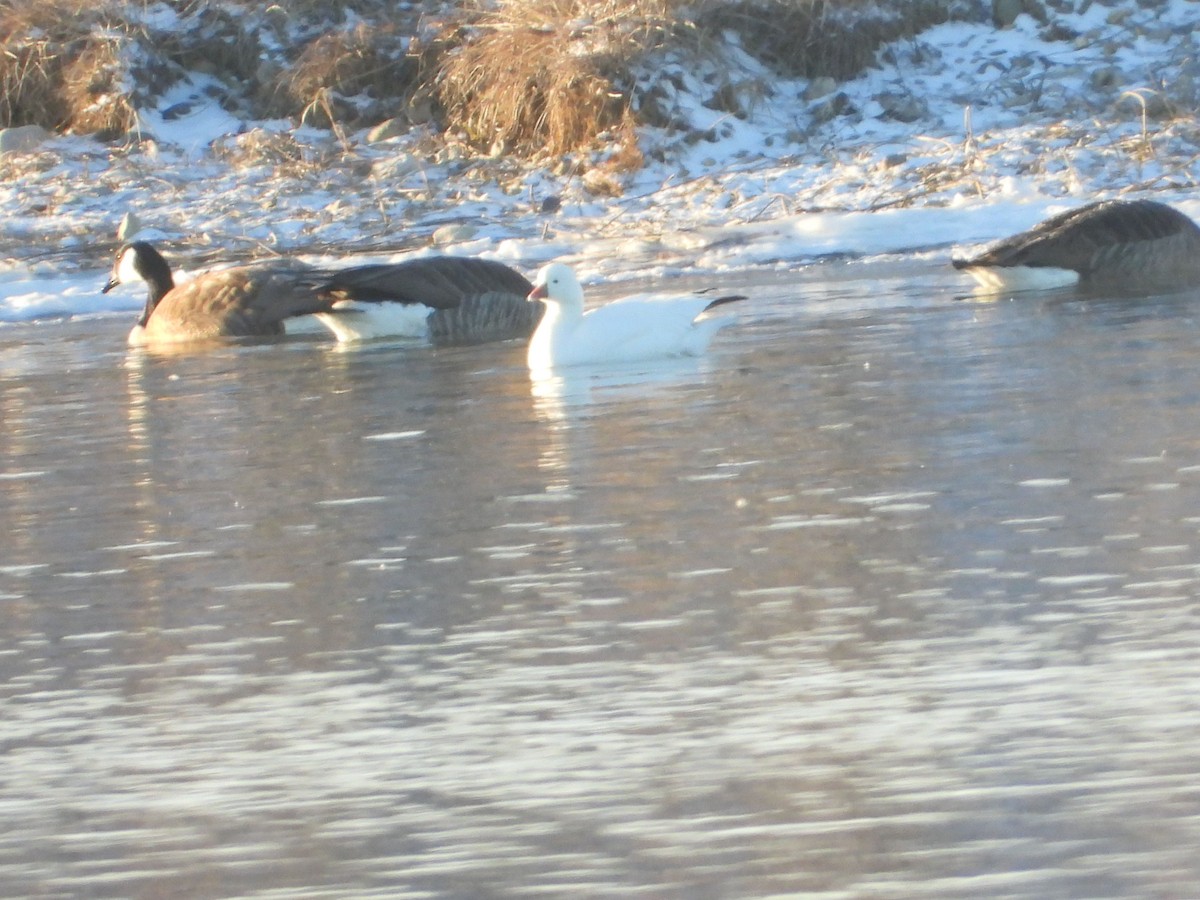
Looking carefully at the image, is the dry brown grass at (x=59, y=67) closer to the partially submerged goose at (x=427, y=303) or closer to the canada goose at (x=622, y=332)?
the partially submerged goose at (x=427, y=303)

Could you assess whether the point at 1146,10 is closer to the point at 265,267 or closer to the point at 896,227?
the point at 896,227

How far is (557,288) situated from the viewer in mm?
10938

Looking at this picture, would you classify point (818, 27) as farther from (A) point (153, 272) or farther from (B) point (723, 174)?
(A) point (153, 272)

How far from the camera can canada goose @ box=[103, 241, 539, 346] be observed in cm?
1334

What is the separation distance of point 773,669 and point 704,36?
21.2m

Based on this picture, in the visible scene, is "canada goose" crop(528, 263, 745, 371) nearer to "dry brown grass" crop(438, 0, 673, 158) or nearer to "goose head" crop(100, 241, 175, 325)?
"goose head" crop(100, 241, 175, 325)

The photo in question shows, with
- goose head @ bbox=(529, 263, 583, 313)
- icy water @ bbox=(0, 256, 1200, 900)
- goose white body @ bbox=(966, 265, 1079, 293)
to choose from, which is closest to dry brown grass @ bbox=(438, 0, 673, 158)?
goose white body @ bbox=(966, 265, 1079, 293)

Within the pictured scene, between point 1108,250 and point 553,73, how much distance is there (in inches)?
466

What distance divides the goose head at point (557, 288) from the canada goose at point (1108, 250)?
3.32 m

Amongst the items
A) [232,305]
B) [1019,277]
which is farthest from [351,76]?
[1019,277]

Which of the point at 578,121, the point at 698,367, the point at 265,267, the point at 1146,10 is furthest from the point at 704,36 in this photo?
the point at 698,367

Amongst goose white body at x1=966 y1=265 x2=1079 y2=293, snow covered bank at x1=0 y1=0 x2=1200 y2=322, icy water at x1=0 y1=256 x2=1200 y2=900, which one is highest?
snow covered bank at x1=0 y1=0 x2=1200 y2=322

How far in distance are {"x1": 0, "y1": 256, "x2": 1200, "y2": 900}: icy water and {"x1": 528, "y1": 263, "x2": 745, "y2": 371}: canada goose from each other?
1545 millimetres

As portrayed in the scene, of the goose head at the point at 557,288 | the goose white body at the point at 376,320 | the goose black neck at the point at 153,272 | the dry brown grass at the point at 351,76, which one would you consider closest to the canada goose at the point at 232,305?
the goose white body at the point at 376,320
